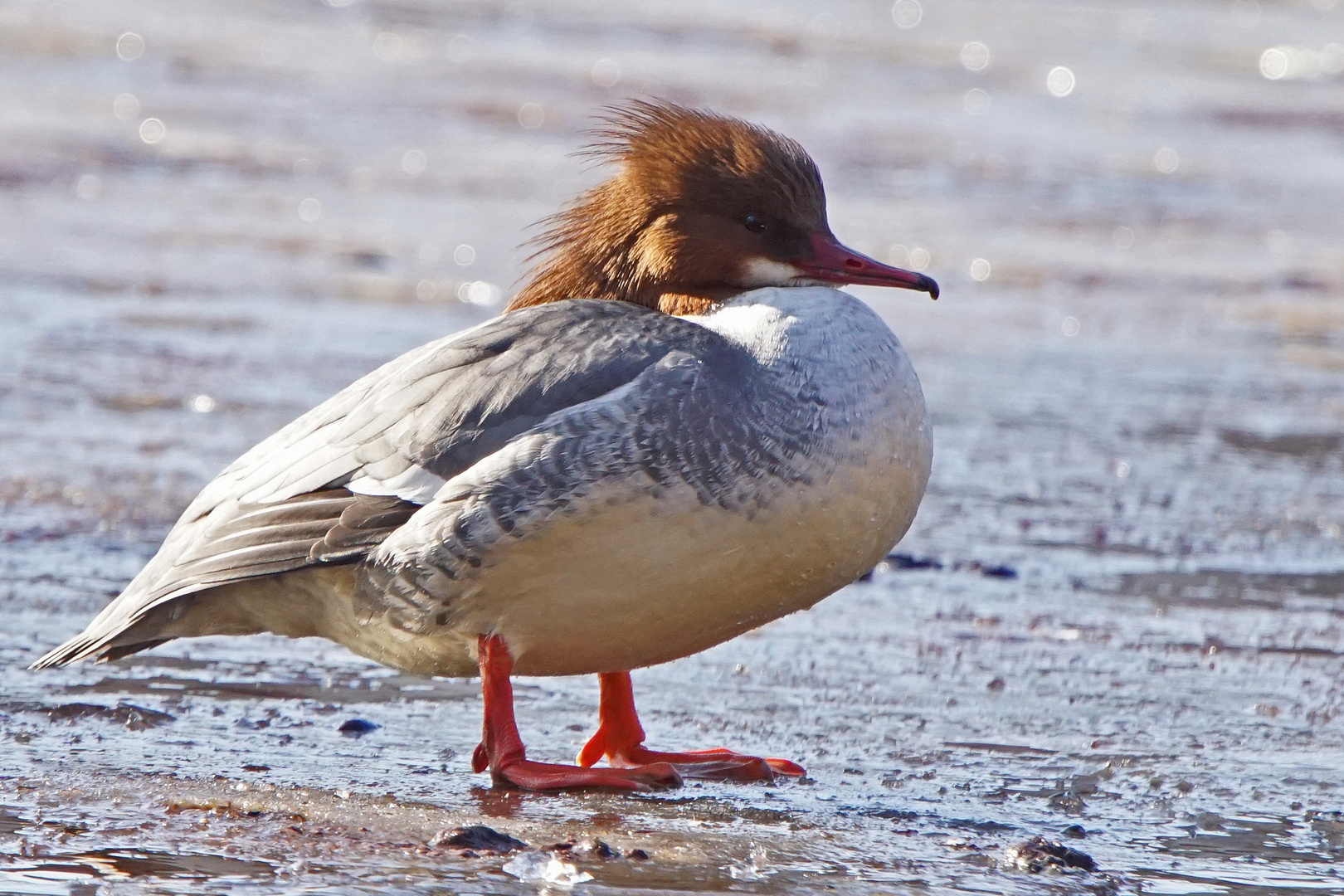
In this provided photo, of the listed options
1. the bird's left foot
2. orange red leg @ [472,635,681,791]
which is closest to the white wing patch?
orange red leg @ [472,635,681,791]

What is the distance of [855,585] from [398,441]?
1.82m

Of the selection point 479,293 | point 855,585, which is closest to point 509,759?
point 855,585

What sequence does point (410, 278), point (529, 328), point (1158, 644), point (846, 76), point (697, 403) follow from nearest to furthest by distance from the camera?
point (697, 403) < point (529, 328) < point (1158, 644) < point (410, 278) < point (846, 76)

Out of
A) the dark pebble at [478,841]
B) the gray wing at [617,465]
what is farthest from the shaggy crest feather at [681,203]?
the dark pebble at [478,841]

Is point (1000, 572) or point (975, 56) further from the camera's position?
point (975, 56)

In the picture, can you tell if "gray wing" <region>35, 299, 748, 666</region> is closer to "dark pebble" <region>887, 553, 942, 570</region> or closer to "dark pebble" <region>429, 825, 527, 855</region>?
"dark pebble" <region>429, 825, 527, 855</region>

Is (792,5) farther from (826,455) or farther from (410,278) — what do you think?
(826,455)

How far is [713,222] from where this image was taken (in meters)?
4.02

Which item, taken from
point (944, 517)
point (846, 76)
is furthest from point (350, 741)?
point (846, 76)

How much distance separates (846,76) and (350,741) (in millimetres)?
13883

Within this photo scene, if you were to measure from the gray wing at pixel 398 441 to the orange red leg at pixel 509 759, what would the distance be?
0.32m

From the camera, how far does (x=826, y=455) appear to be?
362cm

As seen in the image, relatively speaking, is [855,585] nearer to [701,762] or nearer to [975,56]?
[701,762]

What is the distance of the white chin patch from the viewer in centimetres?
402
